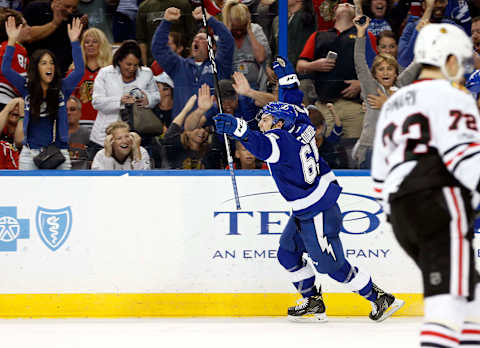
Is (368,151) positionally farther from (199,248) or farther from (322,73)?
(199,248)

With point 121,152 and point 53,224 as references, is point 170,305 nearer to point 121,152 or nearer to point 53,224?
point 53,224

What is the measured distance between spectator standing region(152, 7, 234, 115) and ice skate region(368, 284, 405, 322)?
1.72 meters

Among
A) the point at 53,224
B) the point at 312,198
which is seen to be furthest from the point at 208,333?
the point at 53,224

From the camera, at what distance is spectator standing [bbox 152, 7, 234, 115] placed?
4590mm

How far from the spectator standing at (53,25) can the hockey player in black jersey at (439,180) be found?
282 cm

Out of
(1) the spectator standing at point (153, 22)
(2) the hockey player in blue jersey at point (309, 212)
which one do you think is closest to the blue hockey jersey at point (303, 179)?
(2) the hockey player in blue jersey at point (309, 212)

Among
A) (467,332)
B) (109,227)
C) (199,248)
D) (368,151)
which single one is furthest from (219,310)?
(467,332)

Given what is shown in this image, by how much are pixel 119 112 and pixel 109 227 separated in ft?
2.64

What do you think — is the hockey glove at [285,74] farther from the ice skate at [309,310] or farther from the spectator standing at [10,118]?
the spectator standing at [10,118]

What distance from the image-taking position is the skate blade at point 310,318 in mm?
4082

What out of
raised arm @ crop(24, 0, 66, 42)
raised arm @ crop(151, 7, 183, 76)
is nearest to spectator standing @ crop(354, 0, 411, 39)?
raised arm @ crop(151, 7, 183, 76)

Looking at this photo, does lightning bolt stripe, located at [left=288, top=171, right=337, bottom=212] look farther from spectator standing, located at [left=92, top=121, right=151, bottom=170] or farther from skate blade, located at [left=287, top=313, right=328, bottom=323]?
spectator standing, located at [left=92, top=121, right=151, bottom=170]

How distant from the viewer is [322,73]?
4551 millimetres

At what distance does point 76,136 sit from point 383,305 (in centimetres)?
219
